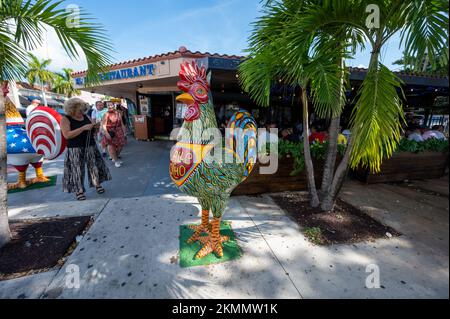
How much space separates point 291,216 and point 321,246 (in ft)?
2.47

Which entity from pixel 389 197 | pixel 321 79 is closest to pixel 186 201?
pixel 321 79

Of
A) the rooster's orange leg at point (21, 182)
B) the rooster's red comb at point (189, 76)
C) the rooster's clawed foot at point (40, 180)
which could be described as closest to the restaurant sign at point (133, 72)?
the rooster's clawed foot at point (40, 180)

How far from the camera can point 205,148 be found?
6.32 feet

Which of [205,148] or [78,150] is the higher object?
[205,148]

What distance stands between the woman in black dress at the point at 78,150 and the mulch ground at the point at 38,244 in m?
0.81

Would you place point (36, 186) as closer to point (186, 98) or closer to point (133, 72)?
point (186, 98)

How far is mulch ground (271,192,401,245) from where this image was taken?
268 centimetres

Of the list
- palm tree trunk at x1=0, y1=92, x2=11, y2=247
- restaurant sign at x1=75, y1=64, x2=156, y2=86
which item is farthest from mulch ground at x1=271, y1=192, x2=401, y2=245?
restaurant sign at x1=75, y1=64, x2=156, y2=86

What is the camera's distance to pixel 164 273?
204cm

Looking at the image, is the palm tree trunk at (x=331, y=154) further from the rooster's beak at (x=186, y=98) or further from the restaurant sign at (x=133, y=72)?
the restaurant sign at (x=133, y=72)

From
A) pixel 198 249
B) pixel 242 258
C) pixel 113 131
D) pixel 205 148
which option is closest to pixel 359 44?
pixel 205 148

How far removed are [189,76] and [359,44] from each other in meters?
2.50
